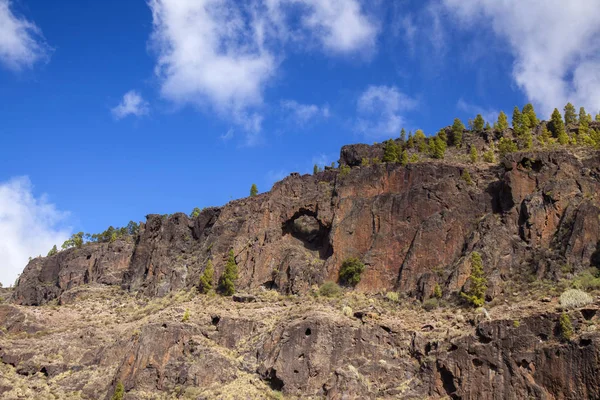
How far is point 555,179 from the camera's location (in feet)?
262

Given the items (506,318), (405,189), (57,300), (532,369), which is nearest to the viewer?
(532,369)

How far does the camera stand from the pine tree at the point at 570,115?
127000mm

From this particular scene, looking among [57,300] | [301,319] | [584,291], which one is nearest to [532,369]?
[584,291]

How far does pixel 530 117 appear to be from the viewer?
126m

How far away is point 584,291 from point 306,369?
28.3 m

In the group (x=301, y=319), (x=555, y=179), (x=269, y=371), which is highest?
(x=555, y=179)

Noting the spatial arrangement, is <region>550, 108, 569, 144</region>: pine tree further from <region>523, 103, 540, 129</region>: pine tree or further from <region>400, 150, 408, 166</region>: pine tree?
<region>400, 150, 408, 166</region>: pine tree

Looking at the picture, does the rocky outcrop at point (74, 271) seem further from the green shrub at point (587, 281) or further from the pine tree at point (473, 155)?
the green shrub at point (587, 281)

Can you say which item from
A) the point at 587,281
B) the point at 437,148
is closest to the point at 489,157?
the point at 437,148

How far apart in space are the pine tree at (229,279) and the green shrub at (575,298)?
39.0 metres

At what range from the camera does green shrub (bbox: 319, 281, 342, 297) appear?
75312mm

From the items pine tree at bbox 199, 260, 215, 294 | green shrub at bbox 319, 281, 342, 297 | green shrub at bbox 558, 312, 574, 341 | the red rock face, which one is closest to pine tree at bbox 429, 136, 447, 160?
the red rock face

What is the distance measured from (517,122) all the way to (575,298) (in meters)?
71.3

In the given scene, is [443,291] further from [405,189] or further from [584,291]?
[405,189]
